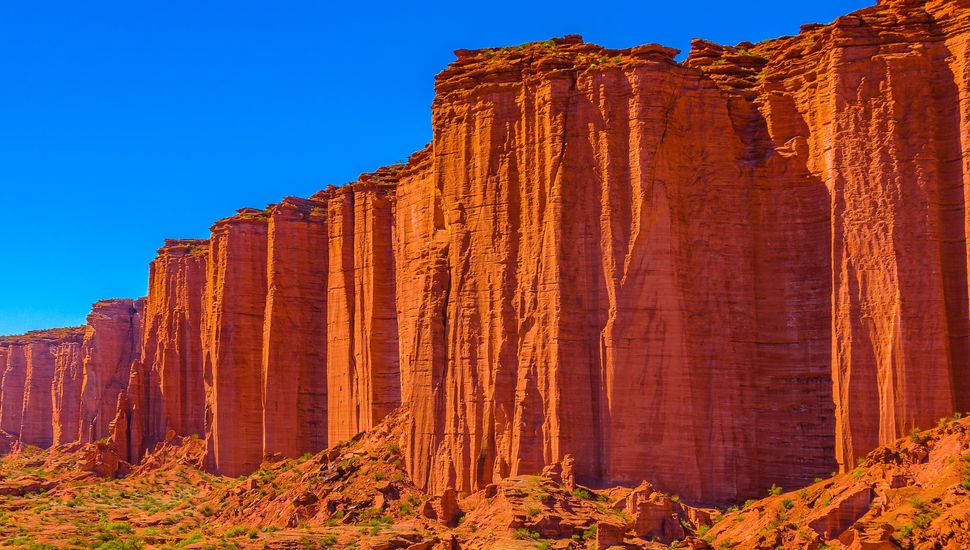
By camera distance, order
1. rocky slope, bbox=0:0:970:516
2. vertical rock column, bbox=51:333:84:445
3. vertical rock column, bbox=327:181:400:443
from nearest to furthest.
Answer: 1. rocky slope, bbox=0:0:970:516
2. vertical rock column, bbox=327:181:400:443
3. vertical rock column, bbox=51:333:84:445

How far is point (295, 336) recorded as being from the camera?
60.8m

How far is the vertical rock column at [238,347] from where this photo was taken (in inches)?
2477

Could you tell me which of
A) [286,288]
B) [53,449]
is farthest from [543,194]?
[53,449]

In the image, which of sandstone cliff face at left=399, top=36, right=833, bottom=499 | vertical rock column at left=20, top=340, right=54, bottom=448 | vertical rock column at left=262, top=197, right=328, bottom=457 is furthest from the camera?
vertical rock column at left=20, top=340, right=54, bottom=448

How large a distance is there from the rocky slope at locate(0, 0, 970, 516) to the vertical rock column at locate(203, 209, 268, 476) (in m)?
20.4

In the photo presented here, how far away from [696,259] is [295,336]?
28606 mm

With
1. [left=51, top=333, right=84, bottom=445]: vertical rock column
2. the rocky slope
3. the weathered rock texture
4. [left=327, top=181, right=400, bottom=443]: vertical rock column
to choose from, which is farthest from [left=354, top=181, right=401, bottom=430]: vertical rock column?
the weathered rock texture

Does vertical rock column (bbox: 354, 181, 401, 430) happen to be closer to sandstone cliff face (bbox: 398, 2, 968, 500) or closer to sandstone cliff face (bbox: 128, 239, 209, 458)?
sandstone cliff face (bbox: 398, 2, 968, 500)

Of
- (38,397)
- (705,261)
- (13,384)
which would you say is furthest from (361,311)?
(13,384)

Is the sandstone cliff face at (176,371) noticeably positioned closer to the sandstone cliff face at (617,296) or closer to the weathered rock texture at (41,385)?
the weathered rock texture at (41,385)

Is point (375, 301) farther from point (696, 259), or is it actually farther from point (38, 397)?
point (38, 397)

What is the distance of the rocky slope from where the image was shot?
32688 millimetres

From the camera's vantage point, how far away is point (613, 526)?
1225 inches

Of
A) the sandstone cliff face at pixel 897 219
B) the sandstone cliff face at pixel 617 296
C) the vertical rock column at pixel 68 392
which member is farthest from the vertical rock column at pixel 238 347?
the vertical rock column at pixel 68 392
